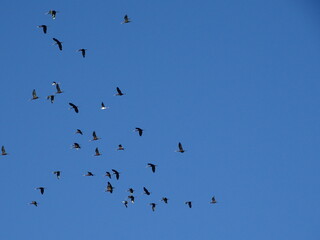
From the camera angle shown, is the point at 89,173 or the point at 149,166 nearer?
the point at 149,166

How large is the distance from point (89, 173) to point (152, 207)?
7.93m

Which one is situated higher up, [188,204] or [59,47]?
[59,47]

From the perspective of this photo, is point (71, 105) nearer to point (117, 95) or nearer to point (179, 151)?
point (117, 95)

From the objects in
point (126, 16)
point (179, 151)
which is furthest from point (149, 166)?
point (126, 16)

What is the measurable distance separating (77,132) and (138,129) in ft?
21.9

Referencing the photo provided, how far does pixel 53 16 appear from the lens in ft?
374

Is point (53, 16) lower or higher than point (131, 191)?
higher

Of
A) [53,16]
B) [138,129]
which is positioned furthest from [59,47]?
[138,129]

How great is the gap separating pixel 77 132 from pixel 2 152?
8.62 metres

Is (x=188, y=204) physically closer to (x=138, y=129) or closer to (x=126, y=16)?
(x=138, y=129)

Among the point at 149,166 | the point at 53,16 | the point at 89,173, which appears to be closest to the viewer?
the point at 53,16

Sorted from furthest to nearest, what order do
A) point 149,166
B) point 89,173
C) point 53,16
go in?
point 89,173 → point 149,166 → point 53,16

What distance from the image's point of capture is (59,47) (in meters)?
116

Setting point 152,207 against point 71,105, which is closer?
point 71,105
